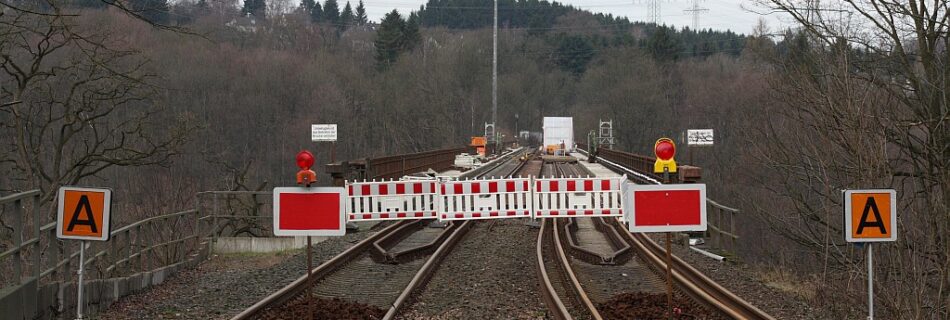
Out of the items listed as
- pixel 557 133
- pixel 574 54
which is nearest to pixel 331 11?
pixel 574 54

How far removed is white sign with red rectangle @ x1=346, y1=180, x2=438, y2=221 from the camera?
1448 centimetres

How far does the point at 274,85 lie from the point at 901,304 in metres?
68.3

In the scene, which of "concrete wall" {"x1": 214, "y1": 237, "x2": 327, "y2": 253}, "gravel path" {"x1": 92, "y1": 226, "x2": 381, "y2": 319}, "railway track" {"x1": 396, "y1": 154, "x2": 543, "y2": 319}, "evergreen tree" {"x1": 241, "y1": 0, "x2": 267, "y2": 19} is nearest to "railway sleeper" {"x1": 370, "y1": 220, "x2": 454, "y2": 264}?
"railway track" {"x1": 396, "y1": 154, "x2": 543, "y2": 319}

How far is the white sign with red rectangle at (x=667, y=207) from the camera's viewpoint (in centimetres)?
779

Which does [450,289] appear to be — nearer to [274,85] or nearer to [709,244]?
[709,244]

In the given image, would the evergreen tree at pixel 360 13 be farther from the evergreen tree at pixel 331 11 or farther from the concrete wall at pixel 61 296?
the concrete wall at pixel 61 296

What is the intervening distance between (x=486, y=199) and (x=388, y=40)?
87854 mm

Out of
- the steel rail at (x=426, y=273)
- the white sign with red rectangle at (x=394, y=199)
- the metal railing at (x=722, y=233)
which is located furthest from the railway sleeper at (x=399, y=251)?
the metal railing at (x=722, y=233)

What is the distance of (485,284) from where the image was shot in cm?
1159

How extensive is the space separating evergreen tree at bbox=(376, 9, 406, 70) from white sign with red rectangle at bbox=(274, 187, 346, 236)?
90805 mm

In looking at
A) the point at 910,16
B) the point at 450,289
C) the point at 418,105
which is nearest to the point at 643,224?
the point at 450,289

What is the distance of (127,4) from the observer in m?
11.1

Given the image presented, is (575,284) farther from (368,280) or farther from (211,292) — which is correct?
(211,292)

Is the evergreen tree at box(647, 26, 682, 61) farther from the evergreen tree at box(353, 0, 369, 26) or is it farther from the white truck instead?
the evergreen tree at box(353, 0, 369, 26)
